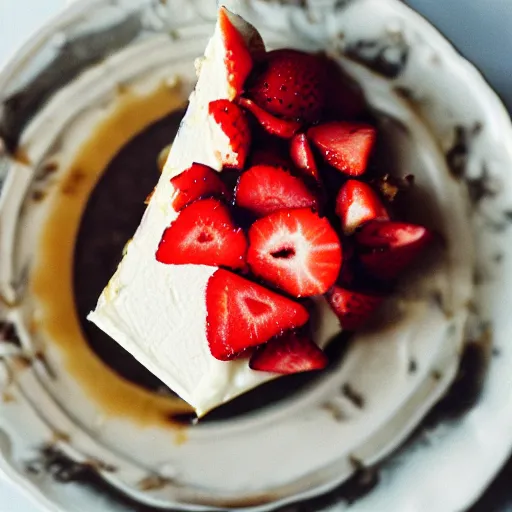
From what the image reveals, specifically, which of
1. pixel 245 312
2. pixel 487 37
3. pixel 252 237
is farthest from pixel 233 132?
pixel 487 37

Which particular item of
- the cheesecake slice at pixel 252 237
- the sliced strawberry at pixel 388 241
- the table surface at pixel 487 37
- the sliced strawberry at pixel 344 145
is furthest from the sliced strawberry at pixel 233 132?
the table surface at pixel 487 37

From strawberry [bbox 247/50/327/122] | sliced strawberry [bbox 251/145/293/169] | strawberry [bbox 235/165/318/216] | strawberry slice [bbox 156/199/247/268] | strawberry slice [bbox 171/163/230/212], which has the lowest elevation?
strawberry slice [bbox 156/199/247/268]

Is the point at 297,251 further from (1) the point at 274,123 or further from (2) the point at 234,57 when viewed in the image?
(2) the point at 234,57

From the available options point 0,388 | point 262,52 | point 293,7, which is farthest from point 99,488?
point 293,7

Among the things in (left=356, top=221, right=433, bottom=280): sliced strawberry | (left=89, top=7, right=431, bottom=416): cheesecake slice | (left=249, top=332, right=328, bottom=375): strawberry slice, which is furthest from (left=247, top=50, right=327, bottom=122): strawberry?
(left=249, top=332, right=328, bottom=375): strawberry slice

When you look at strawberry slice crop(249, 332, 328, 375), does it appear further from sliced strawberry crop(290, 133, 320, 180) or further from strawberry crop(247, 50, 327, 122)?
strawberry crop(247, 50, 327, 122)

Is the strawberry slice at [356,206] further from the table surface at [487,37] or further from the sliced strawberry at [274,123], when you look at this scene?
the table surface at [487,37]
